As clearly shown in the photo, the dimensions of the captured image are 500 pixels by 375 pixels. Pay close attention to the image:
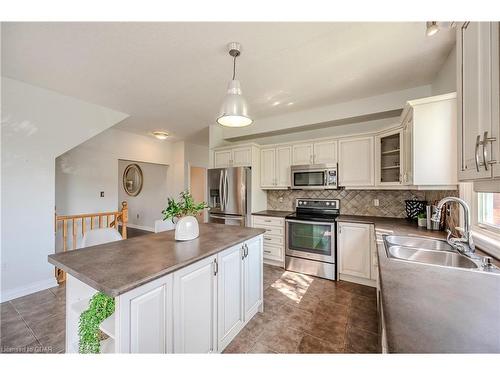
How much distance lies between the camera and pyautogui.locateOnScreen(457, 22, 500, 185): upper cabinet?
0.73 m

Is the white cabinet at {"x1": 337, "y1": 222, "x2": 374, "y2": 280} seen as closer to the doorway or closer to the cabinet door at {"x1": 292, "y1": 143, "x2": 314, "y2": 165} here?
the cabinet door at {"x1": 292, "y1": 143, "x2": 314, "y2": 165}

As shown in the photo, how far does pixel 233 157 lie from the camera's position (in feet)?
12.3

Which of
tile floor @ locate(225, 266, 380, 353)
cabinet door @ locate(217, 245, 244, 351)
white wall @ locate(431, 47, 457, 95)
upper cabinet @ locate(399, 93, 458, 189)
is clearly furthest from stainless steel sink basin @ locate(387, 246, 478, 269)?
white wall @ locate(431, 47, 457, 95)

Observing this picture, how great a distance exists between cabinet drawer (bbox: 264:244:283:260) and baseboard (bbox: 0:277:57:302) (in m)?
3.03

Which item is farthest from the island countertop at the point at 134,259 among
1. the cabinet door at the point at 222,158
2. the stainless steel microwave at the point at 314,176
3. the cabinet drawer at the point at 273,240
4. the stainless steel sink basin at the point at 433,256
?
the cabinet door at the point at 222,158

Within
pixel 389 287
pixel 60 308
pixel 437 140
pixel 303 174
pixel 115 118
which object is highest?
pixel 115 118

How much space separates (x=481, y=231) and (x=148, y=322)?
248cm

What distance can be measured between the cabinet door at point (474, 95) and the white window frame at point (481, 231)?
0.79 metres

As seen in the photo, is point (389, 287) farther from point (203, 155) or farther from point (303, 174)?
point (203, 155)

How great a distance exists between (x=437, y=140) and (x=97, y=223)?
5.31m

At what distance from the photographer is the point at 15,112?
7.88 feet

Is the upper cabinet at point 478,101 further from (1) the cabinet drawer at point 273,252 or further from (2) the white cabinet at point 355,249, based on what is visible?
(1) the cabinet drawer at point 273,252

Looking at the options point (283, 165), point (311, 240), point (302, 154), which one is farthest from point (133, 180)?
point (311, 240)
